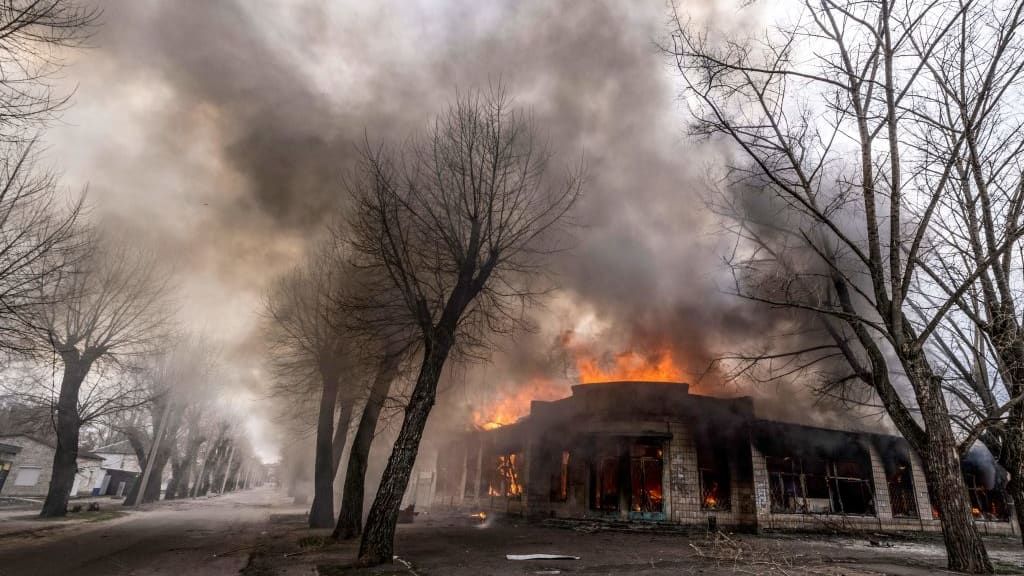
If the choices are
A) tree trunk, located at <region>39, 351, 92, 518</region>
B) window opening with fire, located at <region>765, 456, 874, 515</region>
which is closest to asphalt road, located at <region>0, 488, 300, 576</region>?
tree trunk, located at <region>39, 351, 92, 518</region>

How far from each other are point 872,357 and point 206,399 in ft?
126

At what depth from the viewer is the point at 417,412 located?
8.55 m

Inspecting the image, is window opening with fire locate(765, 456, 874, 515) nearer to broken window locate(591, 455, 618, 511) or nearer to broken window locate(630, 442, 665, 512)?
broken window locate(630, 442, 665, 512)

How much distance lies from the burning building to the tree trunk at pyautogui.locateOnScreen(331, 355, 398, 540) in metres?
9.32

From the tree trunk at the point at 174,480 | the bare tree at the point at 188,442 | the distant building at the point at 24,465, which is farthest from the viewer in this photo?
the tree trunk at the point at 174,480

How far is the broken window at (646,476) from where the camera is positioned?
16.9 m

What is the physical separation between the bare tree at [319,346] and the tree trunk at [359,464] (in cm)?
391

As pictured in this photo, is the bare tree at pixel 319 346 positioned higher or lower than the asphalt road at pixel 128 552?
higher

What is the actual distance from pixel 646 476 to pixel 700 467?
6.86 feet

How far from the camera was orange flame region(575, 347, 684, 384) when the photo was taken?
20891mm

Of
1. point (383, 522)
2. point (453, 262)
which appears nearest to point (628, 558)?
point (383, 522)

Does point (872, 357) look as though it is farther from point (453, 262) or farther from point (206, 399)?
point (206, 399)

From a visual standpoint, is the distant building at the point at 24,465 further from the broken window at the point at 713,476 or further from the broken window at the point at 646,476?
the broken window at the point at 713,476

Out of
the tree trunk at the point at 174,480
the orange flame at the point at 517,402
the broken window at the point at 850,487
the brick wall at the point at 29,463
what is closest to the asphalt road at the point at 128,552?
the orange flame at the point at 517,402
